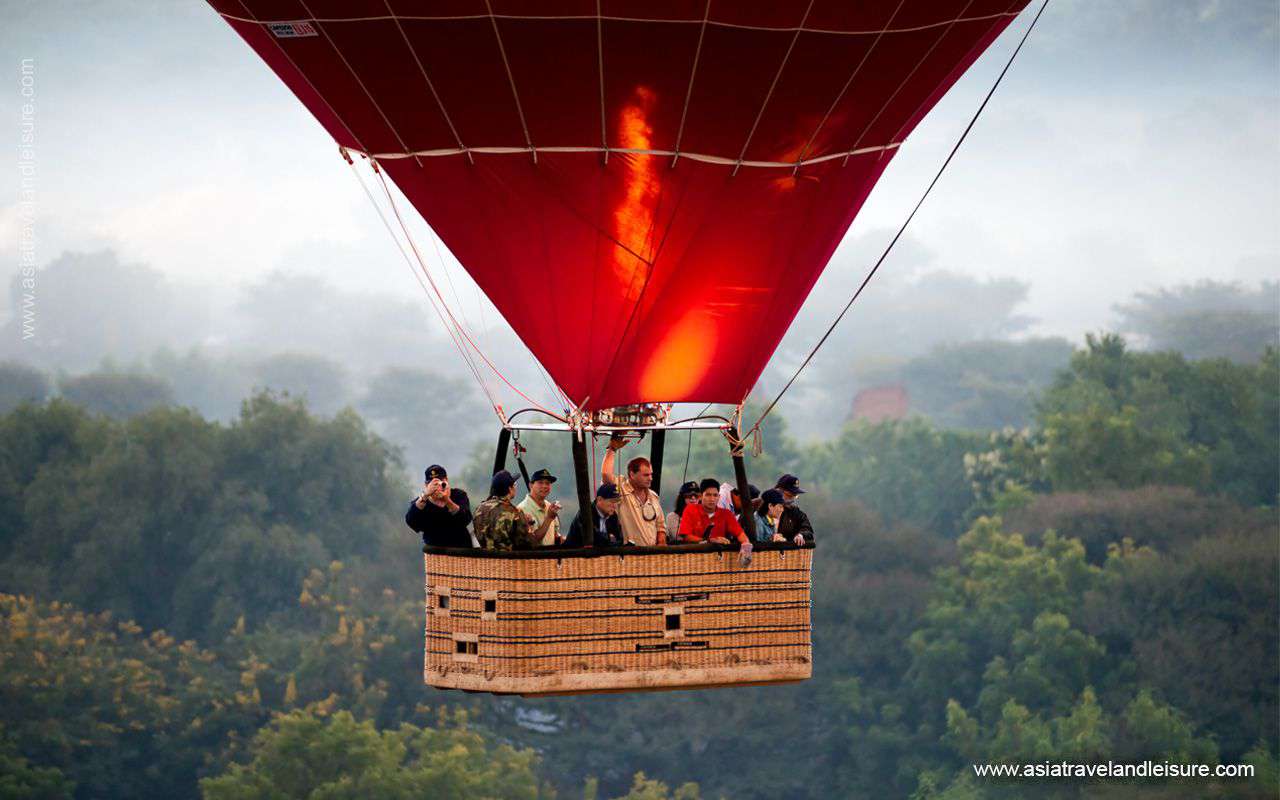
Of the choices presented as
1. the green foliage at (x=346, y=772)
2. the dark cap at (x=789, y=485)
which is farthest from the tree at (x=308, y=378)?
the dark cap at (x=789, y=485)

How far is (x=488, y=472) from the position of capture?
245ft

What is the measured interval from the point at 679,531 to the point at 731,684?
2.56 feet

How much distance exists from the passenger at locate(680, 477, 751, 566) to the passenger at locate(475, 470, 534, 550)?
85 cm

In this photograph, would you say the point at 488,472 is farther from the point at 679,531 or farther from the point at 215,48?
the point at 679,531

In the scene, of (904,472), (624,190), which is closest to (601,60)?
(624,190)

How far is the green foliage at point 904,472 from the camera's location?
73.1 m

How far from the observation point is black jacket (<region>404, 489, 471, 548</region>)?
420 inches

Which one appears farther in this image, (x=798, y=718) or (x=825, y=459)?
(x=825, y=459)

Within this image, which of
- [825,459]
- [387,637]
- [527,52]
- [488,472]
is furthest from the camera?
[825,459]

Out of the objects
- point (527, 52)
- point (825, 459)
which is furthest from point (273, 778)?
point (825, 459)

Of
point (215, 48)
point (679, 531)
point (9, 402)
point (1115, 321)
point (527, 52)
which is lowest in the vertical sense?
point (679, 531)

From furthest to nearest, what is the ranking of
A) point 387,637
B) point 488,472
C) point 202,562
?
1. point 488,472
2. point 202,562
3. point 387,637

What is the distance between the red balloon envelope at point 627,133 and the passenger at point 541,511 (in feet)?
2.50

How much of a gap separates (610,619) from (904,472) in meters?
66.8
